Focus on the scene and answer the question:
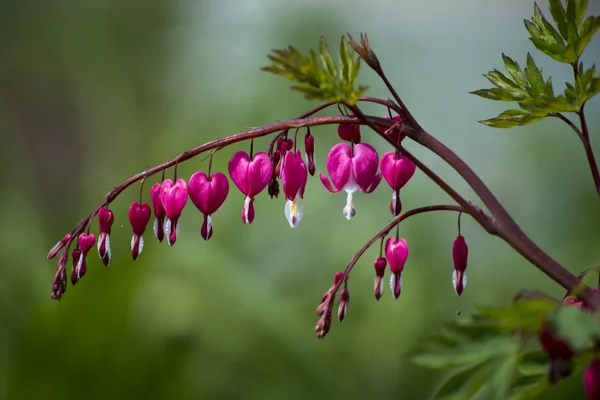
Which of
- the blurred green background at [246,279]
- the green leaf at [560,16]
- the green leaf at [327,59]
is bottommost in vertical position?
the blurred green background at [246,279]

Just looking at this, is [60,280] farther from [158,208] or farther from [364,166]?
[364,166]

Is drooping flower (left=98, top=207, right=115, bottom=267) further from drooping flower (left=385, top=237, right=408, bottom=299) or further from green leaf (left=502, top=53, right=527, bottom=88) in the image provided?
green leaf (left=502, top=53, right=527, bottom=88)

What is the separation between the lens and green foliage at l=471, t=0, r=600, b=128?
2.43 feet

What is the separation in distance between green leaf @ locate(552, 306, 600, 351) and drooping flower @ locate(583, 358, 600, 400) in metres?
0.09

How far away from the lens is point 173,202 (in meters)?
0.80

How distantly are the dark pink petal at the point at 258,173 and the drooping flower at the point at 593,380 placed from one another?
1.30ft

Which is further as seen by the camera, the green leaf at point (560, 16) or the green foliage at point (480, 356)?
the green leaf at point (560, 16)

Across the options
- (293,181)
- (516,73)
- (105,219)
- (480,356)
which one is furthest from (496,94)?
(105,219)

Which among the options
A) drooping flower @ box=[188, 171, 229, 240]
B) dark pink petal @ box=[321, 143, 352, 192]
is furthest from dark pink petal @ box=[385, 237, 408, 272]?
drooping flower @ box=[188, 171, 229, 240]

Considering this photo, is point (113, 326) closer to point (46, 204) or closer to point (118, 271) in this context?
point (118, 271)

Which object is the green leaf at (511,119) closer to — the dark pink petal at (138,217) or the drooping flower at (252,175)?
the drooping flower at (252,175)

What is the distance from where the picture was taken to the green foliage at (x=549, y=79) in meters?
0.74

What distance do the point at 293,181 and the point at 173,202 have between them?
5.9 inches

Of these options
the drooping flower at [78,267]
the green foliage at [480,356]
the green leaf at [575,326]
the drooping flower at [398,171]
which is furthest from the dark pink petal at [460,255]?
the drooping flower at [78,267]
